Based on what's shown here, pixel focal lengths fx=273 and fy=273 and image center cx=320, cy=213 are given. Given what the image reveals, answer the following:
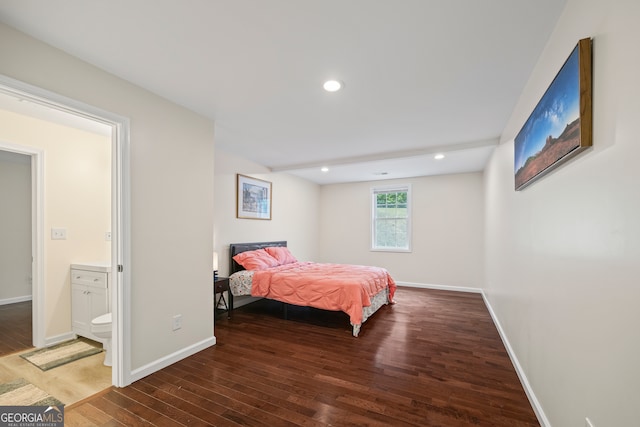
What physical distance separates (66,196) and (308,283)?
3.07 meters

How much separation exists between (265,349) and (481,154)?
407 centimetres

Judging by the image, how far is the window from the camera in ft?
20.3

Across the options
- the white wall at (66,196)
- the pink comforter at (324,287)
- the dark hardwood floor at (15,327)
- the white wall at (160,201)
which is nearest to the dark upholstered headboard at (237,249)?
the pink comforter at (324,287)

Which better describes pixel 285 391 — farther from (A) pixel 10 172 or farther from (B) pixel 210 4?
(A) pixel 10 172

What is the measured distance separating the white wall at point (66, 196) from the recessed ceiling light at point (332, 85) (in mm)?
3076

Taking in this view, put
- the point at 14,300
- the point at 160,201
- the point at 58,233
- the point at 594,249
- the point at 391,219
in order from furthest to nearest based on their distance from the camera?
the point at 391,219 → the point at 14,300 → the point at 58,233 → the point at 160,201 → the point at 594,249

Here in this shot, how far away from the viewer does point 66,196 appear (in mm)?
3193

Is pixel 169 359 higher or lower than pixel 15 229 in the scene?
lower

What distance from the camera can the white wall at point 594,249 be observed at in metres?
0.93

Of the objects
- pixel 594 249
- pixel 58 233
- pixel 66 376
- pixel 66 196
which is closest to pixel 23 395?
pixel 66 376

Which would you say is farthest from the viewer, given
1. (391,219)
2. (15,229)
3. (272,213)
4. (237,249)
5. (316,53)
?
(391,219)

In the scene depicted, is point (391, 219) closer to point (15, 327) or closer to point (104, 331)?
point (104, 331)

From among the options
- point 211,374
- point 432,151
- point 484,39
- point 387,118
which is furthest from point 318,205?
point 484,39

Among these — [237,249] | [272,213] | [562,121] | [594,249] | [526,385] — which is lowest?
[526,385]
